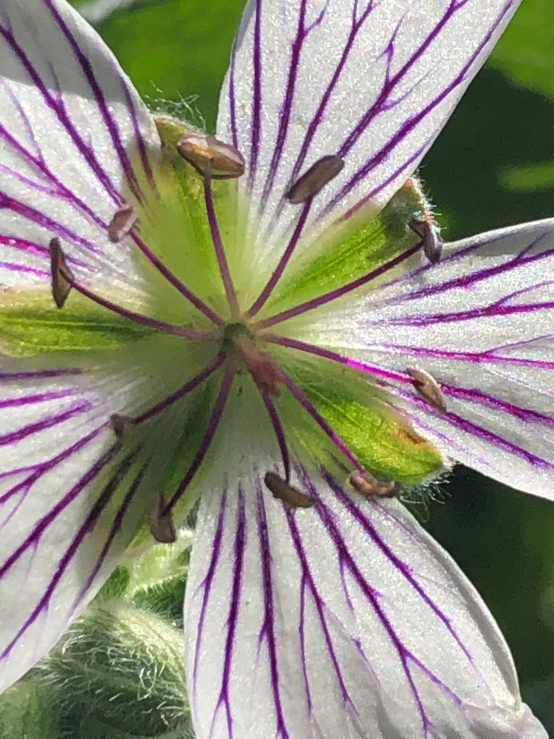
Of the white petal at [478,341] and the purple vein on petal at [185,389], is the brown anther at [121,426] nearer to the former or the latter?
the purple vein on petal at [185,389]

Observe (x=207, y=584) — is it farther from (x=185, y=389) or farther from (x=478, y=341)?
(x=478, y=341)

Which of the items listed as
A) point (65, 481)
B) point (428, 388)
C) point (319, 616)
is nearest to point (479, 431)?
point (428, 388)

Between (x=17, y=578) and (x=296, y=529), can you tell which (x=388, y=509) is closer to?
(x=296, y=529)

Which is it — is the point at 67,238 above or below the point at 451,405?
above

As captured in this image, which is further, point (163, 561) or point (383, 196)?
point (163, 561)

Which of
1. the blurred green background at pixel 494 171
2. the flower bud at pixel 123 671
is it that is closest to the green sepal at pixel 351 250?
the flower bud at pixel 123 671

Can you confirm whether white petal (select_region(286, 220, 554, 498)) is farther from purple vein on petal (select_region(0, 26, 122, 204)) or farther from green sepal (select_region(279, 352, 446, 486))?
purple vein on petal (select_region(0, 26, 122, 204))

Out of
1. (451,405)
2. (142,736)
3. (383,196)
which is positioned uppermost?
(383,196)

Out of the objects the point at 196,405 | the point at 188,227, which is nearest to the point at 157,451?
the point at 196,405
